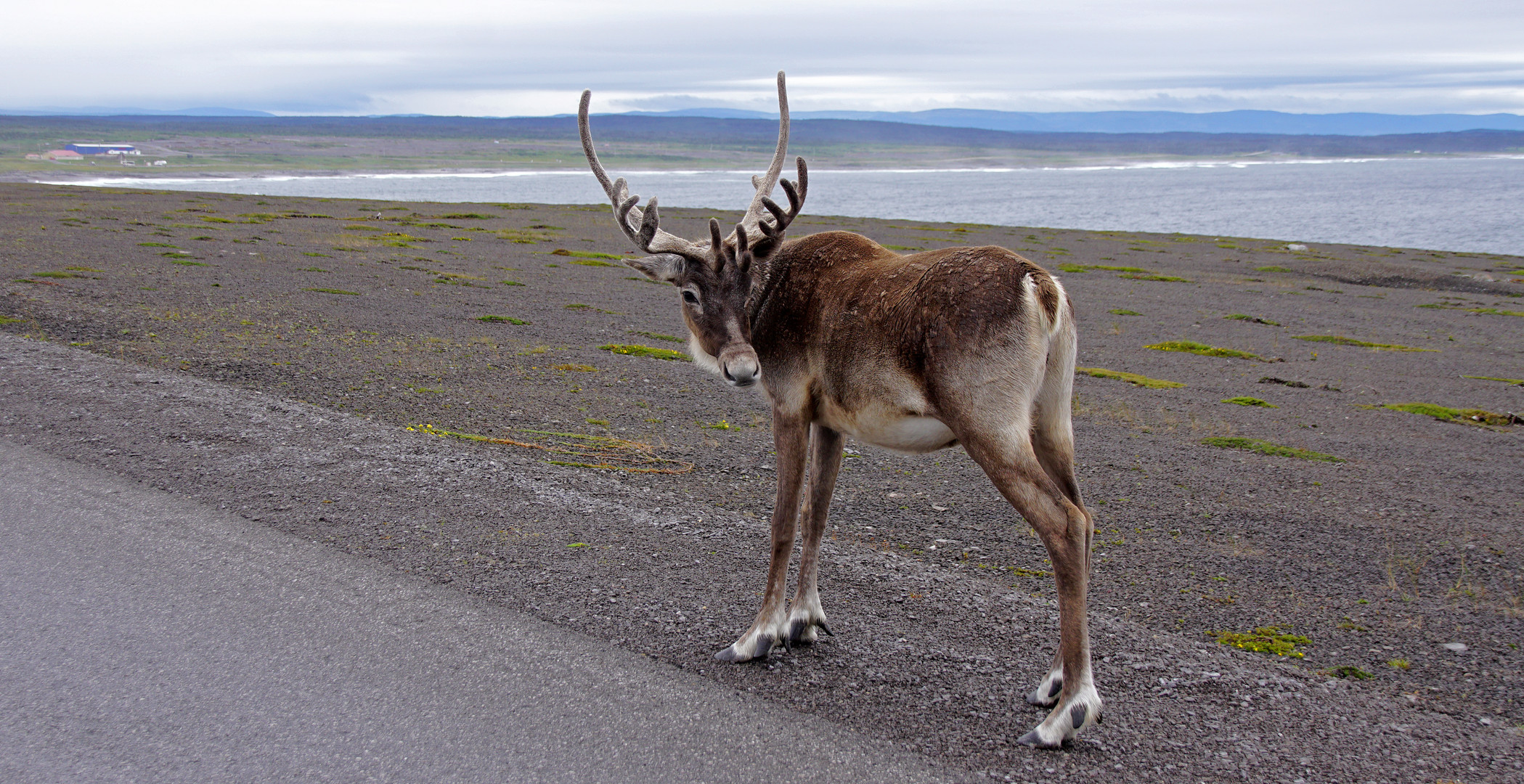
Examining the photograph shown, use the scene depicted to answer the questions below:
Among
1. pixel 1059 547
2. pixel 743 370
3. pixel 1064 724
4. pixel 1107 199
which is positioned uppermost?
pixel 1107 199

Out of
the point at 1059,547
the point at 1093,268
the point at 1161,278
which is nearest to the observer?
the point at 1059,547

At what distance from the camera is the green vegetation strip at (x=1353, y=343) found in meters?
22.0

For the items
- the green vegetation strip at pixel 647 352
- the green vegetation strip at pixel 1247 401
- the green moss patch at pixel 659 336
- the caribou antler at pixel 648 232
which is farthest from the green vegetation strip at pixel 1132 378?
the caribou antler at pixel 648 232

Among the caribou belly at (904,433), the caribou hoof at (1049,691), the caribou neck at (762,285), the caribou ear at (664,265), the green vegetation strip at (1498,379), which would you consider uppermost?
the caribou ear at (664,265)

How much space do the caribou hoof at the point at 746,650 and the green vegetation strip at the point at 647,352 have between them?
1092 cm

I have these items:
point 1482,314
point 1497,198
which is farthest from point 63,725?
point 1497,198

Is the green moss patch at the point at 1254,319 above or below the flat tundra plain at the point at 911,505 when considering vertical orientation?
below

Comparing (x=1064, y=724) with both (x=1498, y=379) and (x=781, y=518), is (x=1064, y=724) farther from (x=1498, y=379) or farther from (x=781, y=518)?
(x=1498, y=379)

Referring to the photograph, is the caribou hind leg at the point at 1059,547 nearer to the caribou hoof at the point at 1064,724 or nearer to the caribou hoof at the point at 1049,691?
the caribou hoof at the point at 1064,724

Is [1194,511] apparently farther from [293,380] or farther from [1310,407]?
[293,380]

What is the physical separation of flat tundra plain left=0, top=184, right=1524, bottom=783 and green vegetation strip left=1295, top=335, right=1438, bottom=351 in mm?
489

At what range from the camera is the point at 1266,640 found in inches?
241

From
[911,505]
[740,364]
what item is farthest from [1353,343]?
[740,364]

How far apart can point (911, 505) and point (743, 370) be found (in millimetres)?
4122
